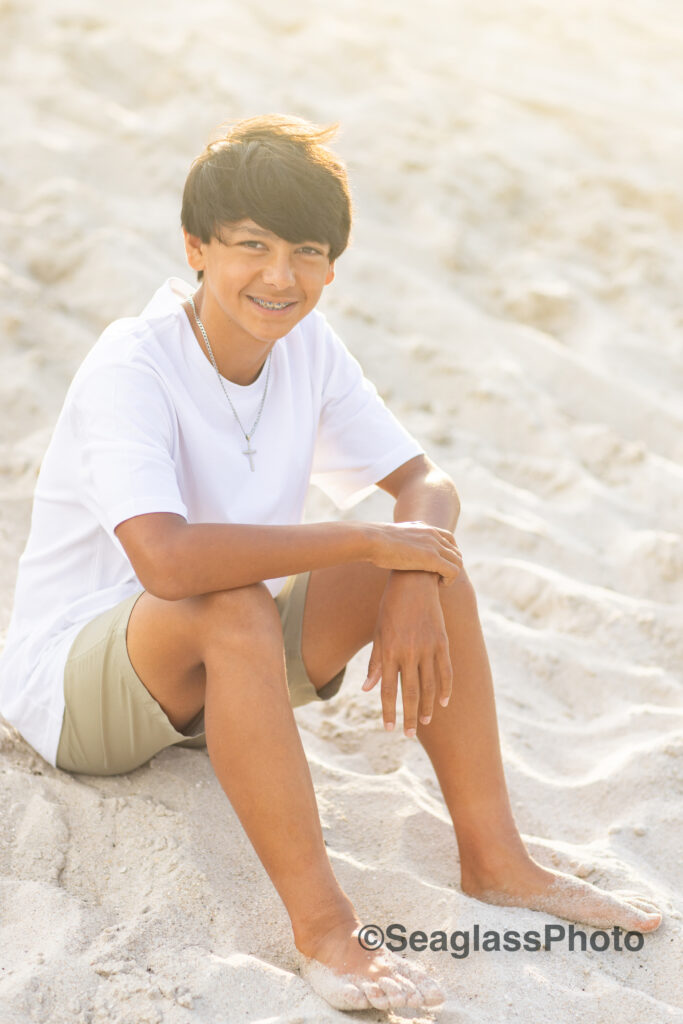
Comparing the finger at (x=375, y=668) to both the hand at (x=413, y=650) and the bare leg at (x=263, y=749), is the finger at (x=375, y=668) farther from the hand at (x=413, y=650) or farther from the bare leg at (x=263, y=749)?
the bare leg at (x=263, y=749)

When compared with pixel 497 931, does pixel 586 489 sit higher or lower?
higher

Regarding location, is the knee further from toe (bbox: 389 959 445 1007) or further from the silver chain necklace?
toe (bbox: 389 959 445 1007)

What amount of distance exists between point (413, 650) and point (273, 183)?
772mm

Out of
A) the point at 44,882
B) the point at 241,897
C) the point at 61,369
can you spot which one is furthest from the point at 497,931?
the point at 61,369

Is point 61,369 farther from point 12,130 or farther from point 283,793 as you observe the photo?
point 283,793

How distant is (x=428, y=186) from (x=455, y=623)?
2840 millimetres

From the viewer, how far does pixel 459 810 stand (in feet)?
6.25

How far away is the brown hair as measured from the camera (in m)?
1.80

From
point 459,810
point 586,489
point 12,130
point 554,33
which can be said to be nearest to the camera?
point 459,810

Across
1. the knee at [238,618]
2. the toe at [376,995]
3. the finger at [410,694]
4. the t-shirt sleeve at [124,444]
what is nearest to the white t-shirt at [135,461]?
the t-shirt sleeve at [124,444]

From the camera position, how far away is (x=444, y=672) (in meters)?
1.81

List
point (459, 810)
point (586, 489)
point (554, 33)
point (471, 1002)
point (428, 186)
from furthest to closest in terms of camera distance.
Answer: point (554, 33) < point (428, 186) < point (586, 489) < point (459, 810) < point (471, 1002)

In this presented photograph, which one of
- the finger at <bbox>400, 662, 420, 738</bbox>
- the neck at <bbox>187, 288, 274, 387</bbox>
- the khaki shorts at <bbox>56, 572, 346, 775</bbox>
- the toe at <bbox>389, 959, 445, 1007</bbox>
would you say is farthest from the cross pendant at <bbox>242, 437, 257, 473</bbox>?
the toe at <bbox>389, 959, 445, 1007</bbox>

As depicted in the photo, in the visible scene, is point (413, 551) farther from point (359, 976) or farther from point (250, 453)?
point (359, 976)
